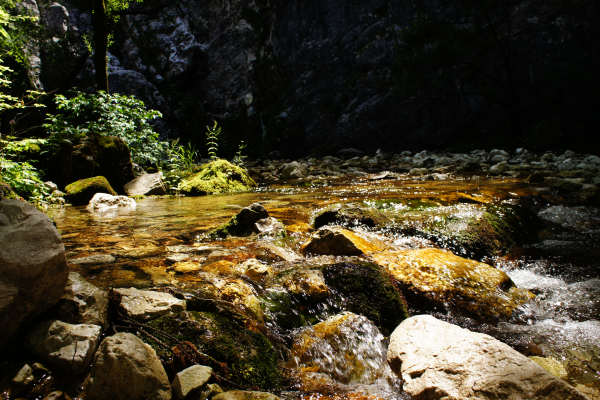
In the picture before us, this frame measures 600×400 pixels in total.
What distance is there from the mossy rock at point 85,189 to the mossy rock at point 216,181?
5.45 ft

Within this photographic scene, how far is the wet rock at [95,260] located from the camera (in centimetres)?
214

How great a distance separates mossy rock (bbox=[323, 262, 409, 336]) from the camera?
199 cm

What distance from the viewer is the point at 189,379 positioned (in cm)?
116

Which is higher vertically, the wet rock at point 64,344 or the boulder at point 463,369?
the wet rock at point 64,344

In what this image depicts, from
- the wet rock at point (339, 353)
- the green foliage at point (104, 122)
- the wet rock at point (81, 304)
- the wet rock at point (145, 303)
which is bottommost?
the wet rock at point (339, 353)

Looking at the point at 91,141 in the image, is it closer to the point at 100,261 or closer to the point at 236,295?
the point at 100,261

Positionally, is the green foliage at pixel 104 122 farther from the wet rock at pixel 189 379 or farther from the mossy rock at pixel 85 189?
the wet rock at pixel 189 379

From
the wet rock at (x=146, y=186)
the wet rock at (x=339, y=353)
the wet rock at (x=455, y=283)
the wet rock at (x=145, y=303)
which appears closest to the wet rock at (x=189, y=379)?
the wet rock at (x=145, y=303)

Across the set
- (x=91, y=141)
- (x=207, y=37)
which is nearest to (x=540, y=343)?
(x=91, y=141)

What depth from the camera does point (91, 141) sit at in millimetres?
6480

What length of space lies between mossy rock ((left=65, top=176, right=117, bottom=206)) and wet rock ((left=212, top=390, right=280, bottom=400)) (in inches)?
228

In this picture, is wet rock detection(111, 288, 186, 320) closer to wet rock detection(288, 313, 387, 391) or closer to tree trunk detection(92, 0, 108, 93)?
wet rock detection(288, 313, 387, 391)

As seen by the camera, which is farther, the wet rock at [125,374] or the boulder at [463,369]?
the boulder at [463,369]

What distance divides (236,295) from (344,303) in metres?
0.75
